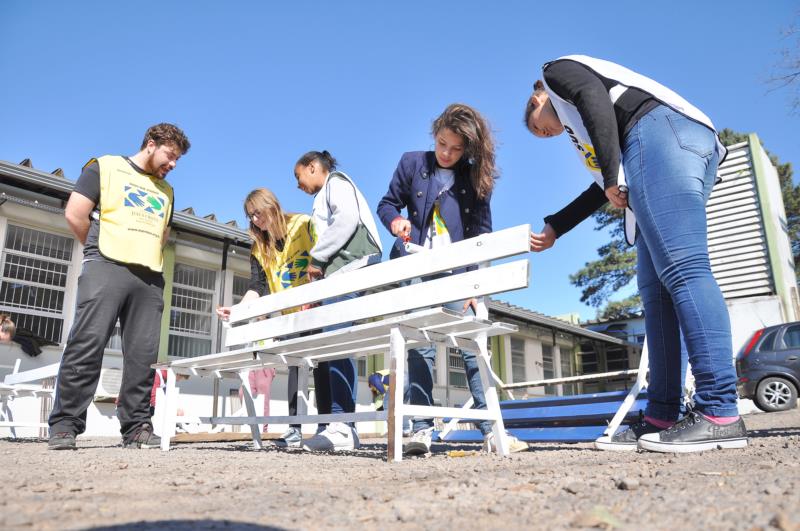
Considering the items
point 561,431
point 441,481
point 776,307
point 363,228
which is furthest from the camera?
point 776,307

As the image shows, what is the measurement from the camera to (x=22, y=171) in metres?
7.49

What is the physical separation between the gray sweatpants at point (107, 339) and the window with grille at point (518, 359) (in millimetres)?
15016

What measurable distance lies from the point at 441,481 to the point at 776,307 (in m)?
13.6

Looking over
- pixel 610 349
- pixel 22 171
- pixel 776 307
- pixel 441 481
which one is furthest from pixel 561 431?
pixel 610 349

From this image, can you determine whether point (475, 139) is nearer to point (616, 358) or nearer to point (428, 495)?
point (428, 495)

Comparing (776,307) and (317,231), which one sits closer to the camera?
(317,231)

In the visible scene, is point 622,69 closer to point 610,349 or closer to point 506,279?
point 506,279

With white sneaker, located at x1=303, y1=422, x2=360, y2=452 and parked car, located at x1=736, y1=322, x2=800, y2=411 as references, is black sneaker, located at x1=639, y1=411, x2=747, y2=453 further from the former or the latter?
parked car, located at x1=736, y1=322, x2=800, y2=411

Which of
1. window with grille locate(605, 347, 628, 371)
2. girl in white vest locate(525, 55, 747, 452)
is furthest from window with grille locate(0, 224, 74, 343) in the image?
Result: window with grille locate(605, 347, 628, 371)

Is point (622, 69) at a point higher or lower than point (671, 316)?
higher

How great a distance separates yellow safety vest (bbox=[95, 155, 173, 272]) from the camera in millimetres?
3424

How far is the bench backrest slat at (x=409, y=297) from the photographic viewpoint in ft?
7.63

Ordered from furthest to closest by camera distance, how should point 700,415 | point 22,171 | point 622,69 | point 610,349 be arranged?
point 610,349
point 22,171
point 622,69
point 700,415

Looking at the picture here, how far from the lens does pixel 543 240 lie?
8.57 ft
